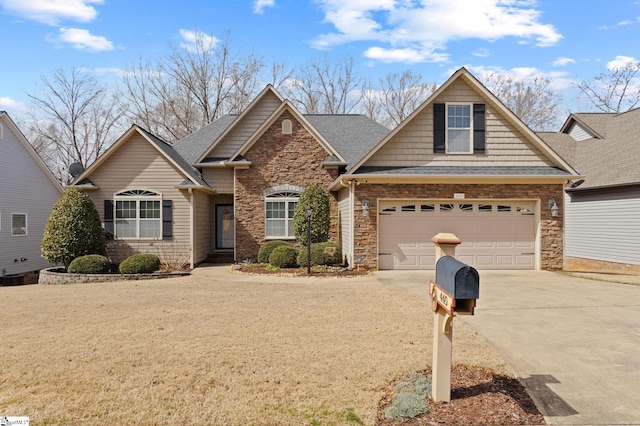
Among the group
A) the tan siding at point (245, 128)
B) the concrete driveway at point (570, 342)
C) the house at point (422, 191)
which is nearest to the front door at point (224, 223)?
the tan siding at point (245, 128)

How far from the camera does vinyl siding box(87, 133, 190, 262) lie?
1666cm

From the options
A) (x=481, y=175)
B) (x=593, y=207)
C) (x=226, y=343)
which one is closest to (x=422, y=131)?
(x=481, y=175)

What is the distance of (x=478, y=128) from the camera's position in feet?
48.1

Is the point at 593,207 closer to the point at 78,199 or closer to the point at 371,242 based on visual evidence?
the point at 371,242

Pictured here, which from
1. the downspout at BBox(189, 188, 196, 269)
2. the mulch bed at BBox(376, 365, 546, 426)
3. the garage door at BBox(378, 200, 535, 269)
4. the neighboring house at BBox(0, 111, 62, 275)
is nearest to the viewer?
the mulch bed at BBox(376, 365, 546, 426)

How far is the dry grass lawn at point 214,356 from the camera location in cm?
415

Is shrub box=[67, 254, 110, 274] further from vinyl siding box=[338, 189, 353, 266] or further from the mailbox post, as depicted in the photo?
the mailbox post

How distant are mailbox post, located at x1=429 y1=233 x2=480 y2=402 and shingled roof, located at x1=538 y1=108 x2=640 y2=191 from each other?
14576mm

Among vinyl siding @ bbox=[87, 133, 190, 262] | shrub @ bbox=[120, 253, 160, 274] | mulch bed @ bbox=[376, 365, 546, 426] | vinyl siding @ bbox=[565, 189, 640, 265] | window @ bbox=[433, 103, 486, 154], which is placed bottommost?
shrub @ bbox=[120, 253, 160, 274]

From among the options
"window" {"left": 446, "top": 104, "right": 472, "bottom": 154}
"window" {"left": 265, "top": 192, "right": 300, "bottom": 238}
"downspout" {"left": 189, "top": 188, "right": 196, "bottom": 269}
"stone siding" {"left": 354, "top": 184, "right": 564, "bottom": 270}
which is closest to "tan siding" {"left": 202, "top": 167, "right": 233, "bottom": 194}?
"downspout" {"left": 189, "top": 188, "right": 196, "bottom": 269}

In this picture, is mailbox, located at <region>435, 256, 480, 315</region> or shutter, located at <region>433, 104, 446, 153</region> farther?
shutter, located at <region>433, 104, 446, 153</region>

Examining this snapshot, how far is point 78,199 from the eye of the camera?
15070mm

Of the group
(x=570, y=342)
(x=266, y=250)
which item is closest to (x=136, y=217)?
(x=266, y=250)

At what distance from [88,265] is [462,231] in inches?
486
